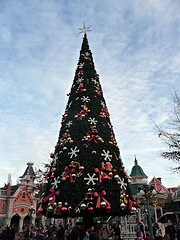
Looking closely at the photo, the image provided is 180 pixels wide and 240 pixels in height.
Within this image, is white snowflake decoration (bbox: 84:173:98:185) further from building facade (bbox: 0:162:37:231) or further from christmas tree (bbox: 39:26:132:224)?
building facade (bbox: 0:162:37:231)

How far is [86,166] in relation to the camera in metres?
8.09

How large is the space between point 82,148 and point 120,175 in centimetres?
178

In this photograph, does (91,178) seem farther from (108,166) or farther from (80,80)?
(80,80)

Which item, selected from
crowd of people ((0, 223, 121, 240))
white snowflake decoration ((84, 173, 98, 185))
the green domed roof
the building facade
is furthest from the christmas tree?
the green domed roof

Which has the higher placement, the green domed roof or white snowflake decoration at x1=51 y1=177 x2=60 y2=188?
the green domed roof

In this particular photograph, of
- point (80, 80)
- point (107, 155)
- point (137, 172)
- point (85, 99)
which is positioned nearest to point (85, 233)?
point (107, 155)

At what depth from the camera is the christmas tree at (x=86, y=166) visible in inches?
293

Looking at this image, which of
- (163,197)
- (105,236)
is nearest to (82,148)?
(105,236)

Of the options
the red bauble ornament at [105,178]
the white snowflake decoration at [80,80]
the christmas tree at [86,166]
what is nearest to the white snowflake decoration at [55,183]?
the christmas tree at [86,166]

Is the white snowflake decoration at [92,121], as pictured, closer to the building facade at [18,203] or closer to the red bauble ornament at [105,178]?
the red bauble ornament at [105,178]

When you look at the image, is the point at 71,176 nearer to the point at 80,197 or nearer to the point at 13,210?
the point at 80,197

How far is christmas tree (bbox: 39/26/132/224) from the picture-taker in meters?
7.44

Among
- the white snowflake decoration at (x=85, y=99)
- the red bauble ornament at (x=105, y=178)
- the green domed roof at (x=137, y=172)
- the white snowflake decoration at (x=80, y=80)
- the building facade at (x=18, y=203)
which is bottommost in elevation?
the building facade at (x=18, y=203)

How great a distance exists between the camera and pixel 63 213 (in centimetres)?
740
